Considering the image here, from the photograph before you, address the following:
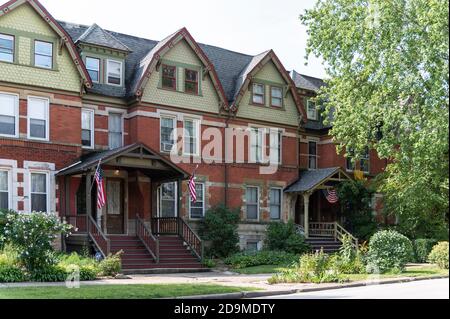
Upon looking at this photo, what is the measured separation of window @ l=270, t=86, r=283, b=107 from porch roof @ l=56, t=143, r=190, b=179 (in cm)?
914

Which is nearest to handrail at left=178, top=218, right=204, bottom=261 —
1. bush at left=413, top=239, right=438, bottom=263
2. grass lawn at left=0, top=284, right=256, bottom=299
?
grass lawn at left=0, top=284, right=256, bottom=299

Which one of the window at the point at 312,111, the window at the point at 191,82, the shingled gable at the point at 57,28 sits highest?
the shingled gable at the point at 57,28

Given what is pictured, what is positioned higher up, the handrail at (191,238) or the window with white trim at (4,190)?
the window with white trim at (4,190)

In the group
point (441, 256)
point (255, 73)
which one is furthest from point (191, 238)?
point (255, 73)

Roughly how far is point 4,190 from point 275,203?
15.1 metres

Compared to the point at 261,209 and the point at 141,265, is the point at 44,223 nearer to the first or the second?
the point at 141,265

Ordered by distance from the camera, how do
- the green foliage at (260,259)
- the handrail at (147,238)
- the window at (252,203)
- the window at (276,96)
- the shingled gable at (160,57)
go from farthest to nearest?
the window at (276,96) → the window at (252,203) → the shingled gable at (160,57) → the green foliage at (260,259) → the handrail at (147,238)

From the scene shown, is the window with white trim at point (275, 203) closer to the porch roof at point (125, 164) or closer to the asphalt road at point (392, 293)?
the porch roof at point (125, 164)

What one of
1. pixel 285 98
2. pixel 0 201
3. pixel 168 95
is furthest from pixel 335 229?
pixel 0 201

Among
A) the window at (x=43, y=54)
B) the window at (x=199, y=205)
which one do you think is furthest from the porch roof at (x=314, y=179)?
the window at (x=43, y=54)

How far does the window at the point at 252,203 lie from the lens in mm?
35625

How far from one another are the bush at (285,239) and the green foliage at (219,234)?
2349mm

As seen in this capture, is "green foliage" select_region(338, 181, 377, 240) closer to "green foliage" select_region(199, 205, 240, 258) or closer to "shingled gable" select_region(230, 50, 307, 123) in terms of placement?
"shingled gable" select_region(230, 50, 307, 123)

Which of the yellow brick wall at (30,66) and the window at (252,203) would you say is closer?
the yellow brick wall at (30,66)
